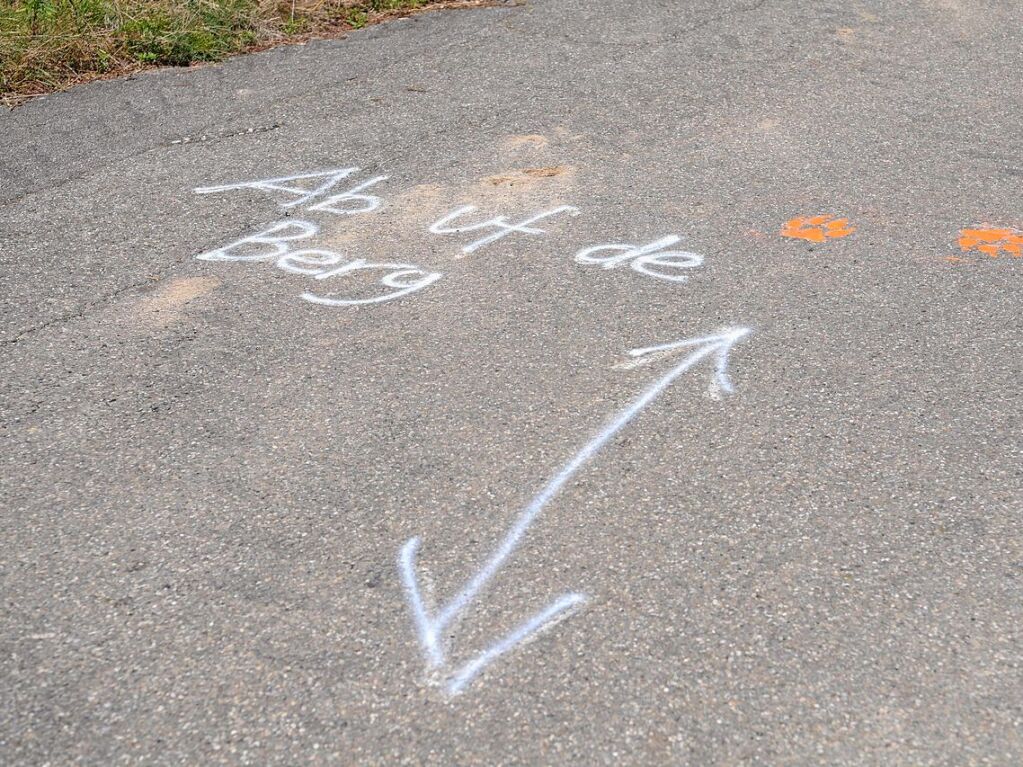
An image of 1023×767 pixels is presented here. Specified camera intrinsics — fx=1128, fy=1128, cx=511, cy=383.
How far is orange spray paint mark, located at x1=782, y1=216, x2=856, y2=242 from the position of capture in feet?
14.4

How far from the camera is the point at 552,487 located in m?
3.01

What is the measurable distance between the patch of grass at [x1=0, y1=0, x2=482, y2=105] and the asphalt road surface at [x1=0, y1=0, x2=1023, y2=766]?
35 cm

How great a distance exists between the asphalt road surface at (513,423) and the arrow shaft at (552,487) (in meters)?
0.01

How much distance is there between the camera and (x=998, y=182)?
15.8 feet

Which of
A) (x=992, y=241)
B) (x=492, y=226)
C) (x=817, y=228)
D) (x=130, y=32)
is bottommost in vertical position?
(x=992, y=241)

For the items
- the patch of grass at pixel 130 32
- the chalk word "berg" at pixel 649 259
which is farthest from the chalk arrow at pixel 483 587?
the patch of grass at pixel 130 32

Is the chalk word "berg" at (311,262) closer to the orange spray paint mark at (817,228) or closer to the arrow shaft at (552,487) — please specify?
the arrow shaft at (552,487)

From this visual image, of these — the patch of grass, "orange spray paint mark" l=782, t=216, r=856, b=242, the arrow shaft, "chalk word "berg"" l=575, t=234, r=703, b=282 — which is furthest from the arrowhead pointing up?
the patch of grass

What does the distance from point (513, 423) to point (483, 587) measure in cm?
71

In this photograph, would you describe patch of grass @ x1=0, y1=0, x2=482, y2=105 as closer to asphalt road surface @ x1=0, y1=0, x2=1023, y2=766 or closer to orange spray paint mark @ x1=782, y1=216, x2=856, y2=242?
asphalt road surface @ x1=0, y1=0, x2=1023, y2=766

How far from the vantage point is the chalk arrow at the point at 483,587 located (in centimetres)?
247

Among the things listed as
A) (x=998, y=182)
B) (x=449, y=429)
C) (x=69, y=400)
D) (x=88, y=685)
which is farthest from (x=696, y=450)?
(x=998, y=182)

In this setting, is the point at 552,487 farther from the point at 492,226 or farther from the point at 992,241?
the point at 992,241

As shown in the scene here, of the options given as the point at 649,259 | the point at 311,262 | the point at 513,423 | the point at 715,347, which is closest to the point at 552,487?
the point at 513,423
